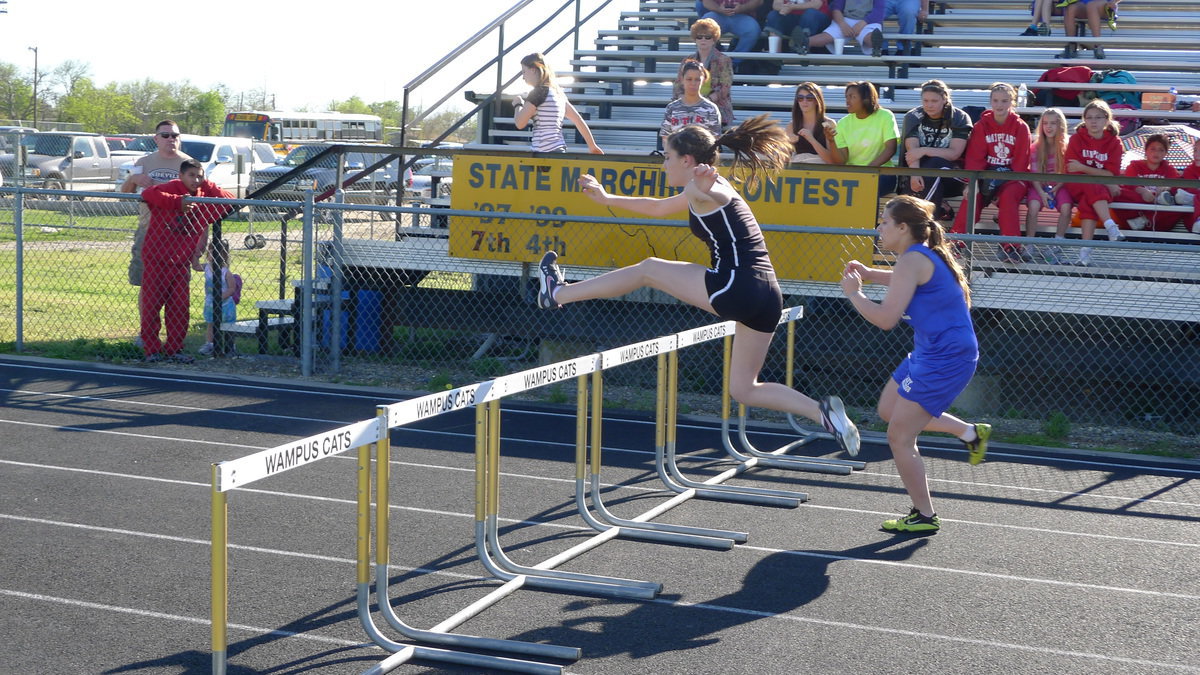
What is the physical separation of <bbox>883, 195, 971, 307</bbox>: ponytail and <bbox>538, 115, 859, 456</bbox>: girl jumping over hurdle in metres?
0.72

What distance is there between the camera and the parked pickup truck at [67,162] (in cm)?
3459

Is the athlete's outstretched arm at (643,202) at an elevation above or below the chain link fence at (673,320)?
above

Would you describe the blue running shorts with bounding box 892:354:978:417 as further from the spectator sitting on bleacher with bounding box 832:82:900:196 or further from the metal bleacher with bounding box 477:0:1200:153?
the metal bleacher with bounding box 477:0:1200:153

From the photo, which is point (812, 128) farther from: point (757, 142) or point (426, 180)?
point (426, 180)

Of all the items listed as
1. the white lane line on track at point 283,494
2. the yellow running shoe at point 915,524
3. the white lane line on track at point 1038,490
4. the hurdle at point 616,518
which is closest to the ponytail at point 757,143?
the hurdle at point 616,518

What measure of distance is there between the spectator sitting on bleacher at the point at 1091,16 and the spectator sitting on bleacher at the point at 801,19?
2.95 metres

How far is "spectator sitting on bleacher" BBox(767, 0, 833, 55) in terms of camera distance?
1619 centimetres

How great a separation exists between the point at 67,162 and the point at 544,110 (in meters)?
26.8

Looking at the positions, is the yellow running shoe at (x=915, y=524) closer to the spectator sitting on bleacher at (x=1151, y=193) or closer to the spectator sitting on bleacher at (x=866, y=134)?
the spectator sitting on bleacher at (x=866, y=134)

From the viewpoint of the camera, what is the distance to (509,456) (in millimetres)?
8742

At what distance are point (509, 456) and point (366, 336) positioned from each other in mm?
4317

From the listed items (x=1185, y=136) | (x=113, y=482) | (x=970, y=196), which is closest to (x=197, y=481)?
(x=113, y=482)

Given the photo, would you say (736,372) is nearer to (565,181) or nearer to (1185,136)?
(565,181)

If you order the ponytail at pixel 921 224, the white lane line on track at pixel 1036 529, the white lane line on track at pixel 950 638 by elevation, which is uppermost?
the ponytail at pixel 921 224
